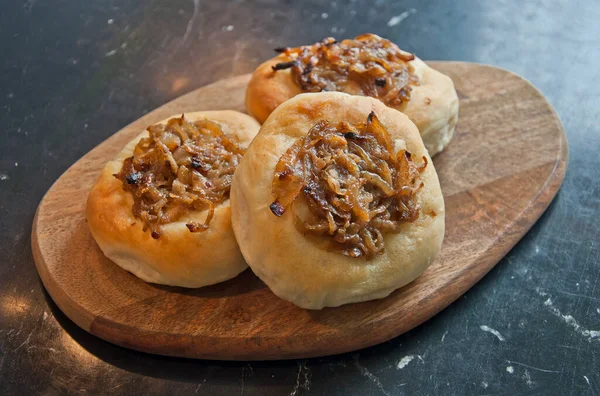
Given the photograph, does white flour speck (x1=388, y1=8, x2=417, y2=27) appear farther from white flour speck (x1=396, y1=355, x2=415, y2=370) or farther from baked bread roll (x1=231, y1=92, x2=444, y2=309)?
white flour speck (x1=396, y1=355, x2=415, y2=370)

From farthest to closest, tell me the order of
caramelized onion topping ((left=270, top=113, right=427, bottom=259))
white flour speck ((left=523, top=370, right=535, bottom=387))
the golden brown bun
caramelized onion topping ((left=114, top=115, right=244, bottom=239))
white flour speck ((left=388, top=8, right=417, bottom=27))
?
white flour speck ((left=388, top=8, right=417, bottom=27)) < the golden brown bun < caramelized onion topping ((left=114, top=115, right=244, bottom=239)) < white flour speck ((left=523, top=370, right=535, bottom=387)) < caramelized onion topping ((left=270, top=113, right=427, bottom=259))

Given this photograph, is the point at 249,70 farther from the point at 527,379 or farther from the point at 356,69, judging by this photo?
the point at 527,379

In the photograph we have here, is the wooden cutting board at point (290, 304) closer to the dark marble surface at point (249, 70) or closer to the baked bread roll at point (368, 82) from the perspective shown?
the dark marble surface at point (249, 70)

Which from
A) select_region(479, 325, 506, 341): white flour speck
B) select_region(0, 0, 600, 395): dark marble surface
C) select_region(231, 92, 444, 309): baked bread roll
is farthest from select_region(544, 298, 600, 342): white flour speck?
select_region(231, 92, 444, 309): baked bread roll

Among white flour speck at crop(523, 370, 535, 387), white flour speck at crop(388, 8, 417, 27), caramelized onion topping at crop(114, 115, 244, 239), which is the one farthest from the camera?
white flour speck at crop(388, 8, 417, 27)

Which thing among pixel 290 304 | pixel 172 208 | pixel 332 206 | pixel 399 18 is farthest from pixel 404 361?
pixel 399 18

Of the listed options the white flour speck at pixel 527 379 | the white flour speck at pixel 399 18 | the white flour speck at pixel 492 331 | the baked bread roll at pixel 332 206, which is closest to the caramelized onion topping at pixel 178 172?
the baked bread roll at pixel 332 206

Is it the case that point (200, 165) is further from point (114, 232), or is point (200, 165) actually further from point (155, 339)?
point (155, 339)

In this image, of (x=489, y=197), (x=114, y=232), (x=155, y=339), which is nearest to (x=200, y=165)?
(x=114, y=232)
